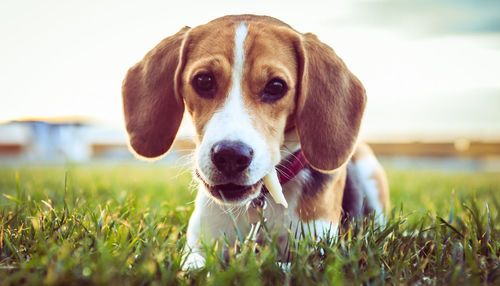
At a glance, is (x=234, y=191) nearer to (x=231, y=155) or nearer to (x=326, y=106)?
(x=231, y=155)

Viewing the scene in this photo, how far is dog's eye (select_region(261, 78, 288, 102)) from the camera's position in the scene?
103 inches

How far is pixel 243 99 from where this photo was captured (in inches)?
99.7

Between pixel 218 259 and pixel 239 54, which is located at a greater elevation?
pixel 239 54

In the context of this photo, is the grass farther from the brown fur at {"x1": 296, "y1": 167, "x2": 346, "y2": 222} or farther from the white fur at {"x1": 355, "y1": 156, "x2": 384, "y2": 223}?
the white fur at {"x1": 355, "y1": 156, "x2": 384, "y2": 223}

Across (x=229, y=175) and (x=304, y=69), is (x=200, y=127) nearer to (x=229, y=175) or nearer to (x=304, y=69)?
(x=229, y=175)

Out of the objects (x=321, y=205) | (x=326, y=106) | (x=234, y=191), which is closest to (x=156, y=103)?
(x=234, y=191)

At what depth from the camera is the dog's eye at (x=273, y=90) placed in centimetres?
261

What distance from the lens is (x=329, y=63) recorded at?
2.93 m

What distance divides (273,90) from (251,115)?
0.93ft

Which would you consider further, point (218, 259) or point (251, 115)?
point (251, 115)

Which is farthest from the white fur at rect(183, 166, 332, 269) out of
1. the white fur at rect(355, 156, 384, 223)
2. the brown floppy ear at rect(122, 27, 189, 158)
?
the white fur at rect(355, 156, 384, 223)

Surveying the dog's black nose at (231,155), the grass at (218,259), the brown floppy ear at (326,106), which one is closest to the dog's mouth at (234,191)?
the dog's black nose at (231,155)

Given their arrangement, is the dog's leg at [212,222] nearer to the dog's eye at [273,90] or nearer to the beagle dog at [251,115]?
the beagle dog at [251,115]

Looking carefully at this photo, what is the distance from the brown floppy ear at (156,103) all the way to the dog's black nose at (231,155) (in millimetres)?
816
